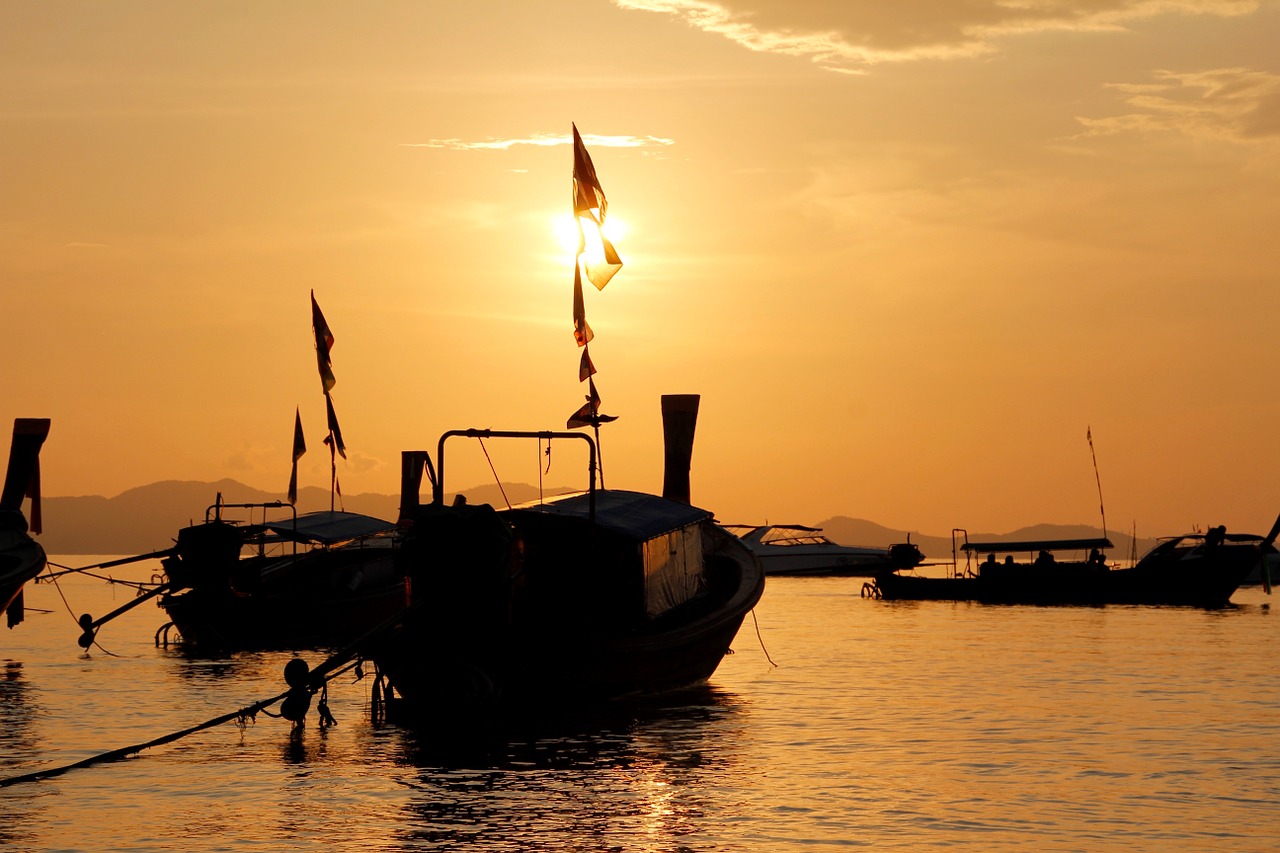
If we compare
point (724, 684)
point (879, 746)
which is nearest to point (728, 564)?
point (724, 684)

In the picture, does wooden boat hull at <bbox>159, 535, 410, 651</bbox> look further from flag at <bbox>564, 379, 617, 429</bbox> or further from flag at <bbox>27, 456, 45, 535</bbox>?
flag at <bbox>564, 379, 617, 429</bbox>

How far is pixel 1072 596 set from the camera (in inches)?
3511

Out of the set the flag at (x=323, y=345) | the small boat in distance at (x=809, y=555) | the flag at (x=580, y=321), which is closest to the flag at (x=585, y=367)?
the flag at (x=580, y=321)

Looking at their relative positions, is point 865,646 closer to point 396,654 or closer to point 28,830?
point 396,654

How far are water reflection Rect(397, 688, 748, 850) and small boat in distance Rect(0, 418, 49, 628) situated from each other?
758 inches

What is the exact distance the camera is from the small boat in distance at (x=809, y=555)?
132 meters

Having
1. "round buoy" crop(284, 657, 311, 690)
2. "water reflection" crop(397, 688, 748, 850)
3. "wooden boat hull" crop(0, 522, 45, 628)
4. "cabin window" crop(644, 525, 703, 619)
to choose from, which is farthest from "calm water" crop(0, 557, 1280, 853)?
"wooden boat hull" crop(0, 522, 45, 628)

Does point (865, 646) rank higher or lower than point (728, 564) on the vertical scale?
lower

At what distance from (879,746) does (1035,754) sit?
2.86 meters

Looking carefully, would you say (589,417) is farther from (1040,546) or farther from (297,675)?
(1040,546)

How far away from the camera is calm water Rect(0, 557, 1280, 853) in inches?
774

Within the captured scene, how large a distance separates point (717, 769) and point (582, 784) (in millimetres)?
2854

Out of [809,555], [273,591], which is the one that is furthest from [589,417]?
[809,555]

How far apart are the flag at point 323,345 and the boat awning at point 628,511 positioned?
69.1ft
